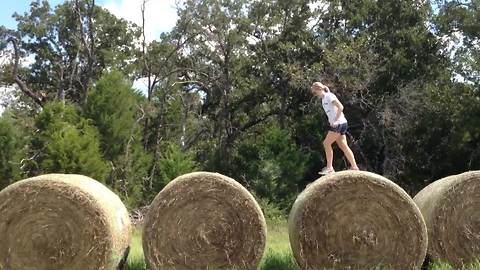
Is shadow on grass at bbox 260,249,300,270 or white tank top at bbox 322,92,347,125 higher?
white tank top at bbox 322,92,347,125

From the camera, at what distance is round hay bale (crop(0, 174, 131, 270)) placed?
25.1 ft

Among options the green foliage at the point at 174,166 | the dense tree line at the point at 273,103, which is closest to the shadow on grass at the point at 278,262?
the dense tree line at the point at 273,103

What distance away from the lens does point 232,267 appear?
7.85 m

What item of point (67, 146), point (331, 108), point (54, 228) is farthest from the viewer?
point (67, 146)

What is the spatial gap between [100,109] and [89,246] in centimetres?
2036

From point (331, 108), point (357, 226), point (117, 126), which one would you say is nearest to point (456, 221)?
point (357, 226)

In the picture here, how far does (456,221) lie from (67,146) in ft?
60.4

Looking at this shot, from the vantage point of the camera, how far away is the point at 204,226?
316 inches

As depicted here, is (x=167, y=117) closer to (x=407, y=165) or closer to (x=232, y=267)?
(x=407, y=165)

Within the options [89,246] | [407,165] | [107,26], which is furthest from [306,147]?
[89,246]

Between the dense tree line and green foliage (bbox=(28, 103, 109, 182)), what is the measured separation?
0.05m

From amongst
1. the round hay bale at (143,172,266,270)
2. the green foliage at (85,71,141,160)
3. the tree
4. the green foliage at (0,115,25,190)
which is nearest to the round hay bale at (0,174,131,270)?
the round hay bale at (143,172,266,270)

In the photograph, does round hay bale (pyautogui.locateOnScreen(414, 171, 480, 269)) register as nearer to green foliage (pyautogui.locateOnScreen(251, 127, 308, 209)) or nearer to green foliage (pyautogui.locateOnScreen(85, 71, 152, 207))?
green foliage (pyautogui.locateOnScreen(251, 127, 308, 209))

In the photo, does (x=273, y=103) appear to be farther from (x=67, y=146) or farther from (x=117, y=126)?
(x=67, y=146)
